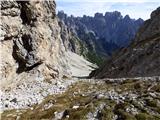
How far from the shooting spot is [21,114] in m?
42.2

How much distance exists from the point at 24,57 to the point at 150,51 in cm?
3839

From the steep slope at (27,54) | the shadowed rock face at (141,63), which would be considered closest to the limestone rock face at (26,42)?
the steep slope at (27,54)

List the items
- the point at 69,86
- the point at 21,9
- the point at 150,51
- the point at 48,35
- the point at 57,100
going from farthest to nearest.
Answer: the point at 150,51
the point at 48,35
the point at 21,9
the point at 69,86
the point at 57,100

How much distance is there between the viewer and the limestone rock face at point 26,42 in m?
58.9

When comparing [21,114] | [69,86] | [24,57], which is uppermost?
[24,57]

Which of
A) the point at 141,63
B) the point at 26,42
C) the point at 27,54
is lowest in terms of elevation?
the point at 27,54

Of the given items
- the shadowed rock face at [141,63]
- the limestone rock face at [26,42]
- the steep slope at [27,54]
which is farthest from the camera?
the shadowed rock face at [141,63]

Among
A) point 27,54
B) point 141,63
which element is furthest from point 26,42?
point 141,63

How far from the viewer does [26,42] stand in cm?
6303

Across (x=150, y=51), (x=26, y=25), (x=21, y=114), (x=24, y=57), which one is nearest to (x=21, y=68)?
(x=24, y=57)

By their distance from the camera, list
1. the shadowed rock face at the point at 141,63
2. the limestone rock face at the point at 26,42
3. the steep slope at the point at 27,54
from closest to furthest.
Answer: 1. the steep slope at the point at 27,54
2. the limestone rock face at the point at 26,42
3. the shadowed rock face at the point at 141,63

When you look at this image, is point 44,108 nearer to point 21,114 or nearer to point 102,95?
point 21,114

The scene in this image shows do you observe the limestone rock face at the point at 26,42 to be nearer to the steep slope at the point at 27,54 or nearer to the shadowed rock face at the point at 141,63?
the steep slope at the point at 27,54

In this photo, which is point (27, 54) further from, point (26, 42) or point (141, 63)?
point (141, 63)
